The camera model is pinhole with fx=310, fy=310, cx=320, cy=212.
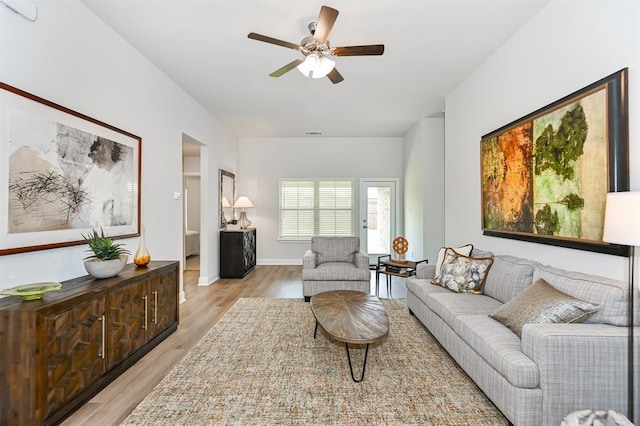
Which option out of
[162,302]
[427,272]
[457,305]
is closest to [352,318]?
[457,305]

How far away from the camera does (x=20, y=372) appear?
165cm

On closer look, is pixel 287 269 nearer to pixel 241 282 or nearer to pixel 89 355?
pixel 241 282

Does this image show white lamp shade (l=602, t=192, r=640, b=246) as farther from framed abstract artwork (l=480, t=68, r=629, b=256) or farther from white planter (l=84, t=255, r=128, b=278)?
white planter (l=84, t=255, r=128, b=278)

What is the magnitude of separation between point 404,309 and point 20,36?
14.3 ft

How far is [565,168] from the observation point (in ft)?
7.70

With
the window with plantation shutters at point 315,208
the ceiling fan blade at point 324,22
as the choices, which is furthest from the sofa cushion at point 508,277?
the window with plantation shutters at point 315,208

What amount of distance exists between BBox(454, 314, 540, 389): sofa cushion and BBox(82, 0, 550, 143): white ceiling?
2498mm

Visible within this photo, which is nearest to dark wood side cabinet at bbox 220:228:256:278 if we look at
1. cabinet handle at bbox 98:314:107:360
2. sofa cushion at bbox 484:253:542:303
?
cabinet handle at bbox 98:314:107:360

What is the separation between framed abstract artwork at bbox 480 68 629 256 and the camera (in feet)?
6.40

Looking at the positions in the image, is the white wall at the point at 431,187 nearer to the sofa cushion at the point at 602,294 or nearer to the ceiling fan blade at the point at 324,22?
the sofa cushion at the point at 602,294

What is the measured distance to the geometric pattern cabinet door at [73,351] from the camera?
1771mm

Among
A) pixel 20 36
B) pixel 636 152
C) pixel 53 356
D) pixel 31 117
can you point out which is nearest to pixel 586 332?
pixel 636 152

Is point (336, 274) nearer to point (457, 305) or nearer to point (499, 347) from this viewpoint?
point (457, 305)

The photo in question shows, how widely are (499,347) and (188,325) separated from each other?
121 inches
